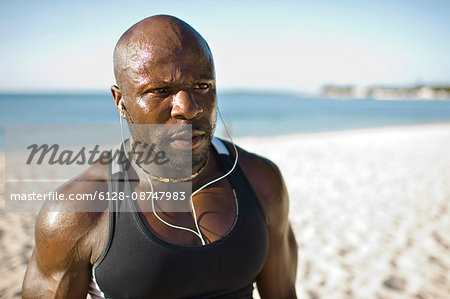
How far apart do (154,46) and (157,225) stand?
2.25 ft

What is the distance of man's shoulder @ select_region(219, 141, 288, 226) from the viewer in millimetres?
1494

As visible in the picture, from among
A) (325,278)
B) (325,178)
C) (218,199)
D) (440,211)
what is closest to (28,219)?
(325,278)

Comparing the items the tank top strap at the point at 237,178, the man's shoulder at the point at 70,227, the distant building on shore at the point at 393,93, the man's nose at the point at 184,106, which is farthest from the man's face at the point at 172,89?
the distant building on shore at the point at 393,93

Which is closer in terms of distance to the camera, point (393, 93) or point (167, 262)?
point (167, 262)

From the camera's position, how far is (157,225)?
128 centimetres

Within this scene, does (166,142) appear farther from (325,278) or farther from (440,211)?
(440,211)

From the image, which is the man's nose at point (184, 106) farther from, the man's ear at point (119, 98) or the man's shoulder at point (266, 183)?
the man's shoulder at point (266, 183)

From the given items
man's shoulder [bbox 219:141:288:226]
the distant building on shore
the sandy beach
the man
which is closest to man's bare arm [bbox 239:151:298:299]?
man's shoulder [bbox 219:141:288:226]

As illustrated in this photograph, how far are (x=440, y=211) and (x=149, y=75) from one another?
18.3 ft

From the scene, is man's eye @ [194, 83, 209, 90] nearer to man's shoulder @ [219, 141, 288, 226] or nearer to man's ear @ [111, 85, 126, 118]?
man's ear @ [111, 85, 126, 118]

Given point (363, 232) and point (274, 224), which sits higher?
point (274, 224)

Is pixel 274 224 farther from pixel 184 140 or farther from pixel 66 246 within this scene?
pixel 66 246

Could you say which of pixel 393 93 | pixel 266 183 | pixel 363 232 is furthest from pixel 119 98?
pixel 393 93

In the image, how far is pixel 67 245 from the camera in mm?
1175
